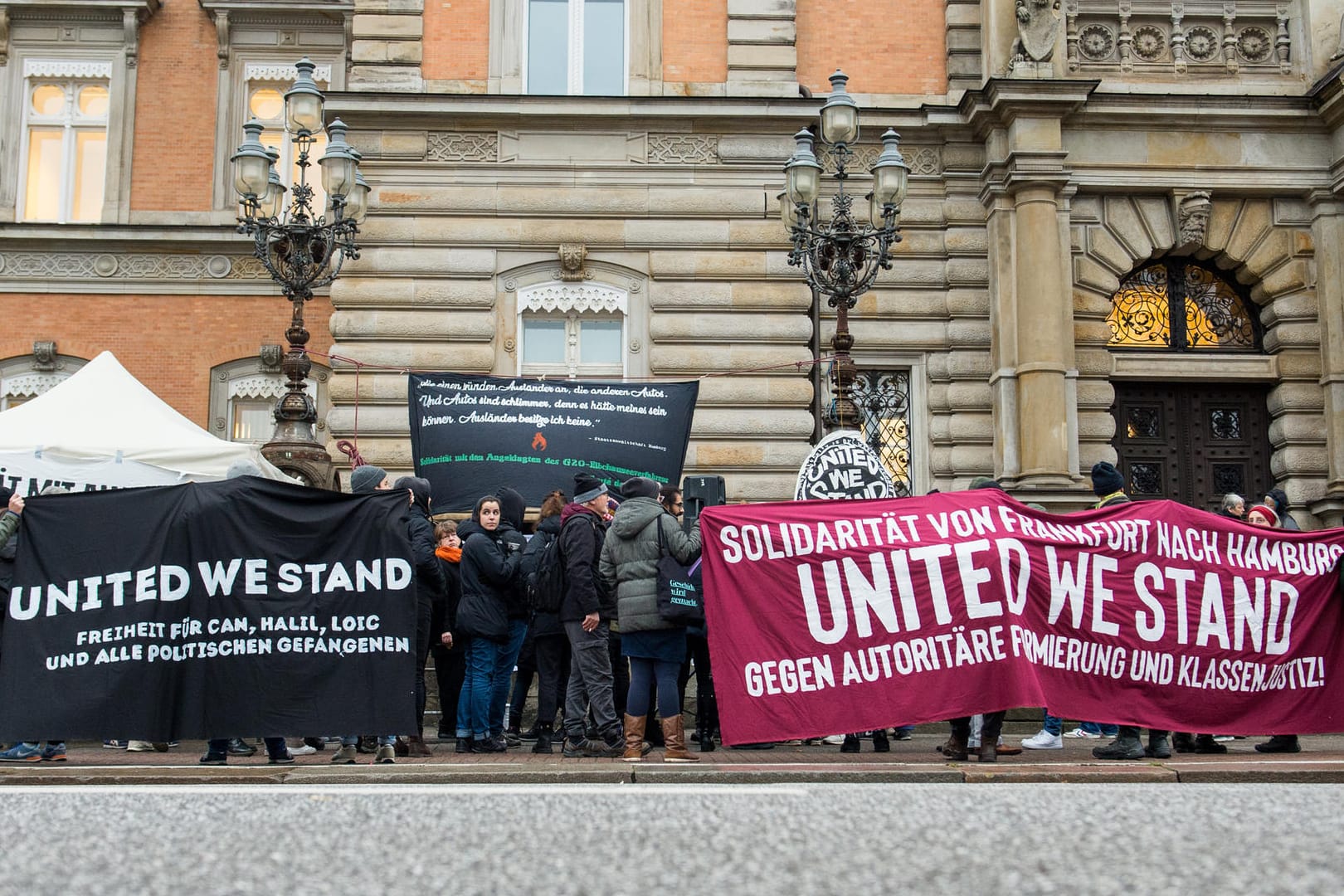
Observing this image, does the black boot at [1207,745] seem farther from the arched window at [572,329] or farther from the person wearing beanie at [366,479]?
the arched window at [572,329]

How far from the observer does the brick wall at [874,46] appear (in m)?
20.0

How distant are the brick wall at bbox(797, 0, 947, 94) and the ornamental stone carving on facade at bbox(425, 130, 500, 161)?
452 cm

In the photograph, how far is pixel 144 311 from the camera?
2258 cm

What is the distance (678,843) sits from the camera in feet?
17.0

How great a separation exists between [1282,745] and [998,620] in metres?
2.99

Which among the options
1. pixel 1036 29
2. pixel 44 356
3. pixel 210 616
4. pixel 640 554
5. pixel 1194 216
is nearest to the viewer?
pixel 210 616

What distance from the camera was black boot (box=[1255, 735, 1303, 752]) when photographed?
10875 millimetres

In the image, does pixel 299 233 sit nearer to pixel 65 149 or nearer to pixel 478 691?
pixel 478 691

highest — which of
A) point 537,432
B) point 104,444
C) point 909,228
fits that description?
point 909,228

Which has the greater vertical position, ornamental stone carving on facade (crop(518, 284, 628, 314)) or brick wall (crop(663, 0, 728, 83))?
brick wall (crop(663, 0, 728, 83))

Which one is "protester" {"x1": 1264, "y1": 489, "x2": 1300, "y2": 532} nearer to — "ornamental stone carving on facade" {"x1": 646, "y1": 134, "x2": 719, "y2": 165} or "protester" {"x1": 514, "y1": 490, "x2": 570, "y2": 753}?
"protester" {"x1": 514, "y1": 490, "x2": 570, "y2": 753}

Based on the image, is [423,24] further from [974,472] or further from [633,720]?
[633,720]

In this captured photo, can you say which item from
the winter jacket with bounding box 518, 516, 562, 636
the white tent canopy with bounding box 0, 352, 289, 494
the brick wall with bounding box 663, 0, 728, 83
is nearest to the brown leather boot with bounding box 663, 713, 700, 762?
the winter jacket with bounding box 518, 516, 562, 636

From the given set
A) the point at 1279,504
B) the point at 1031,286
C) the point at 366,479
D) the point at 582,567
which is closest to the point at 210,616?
the point at 366,479
